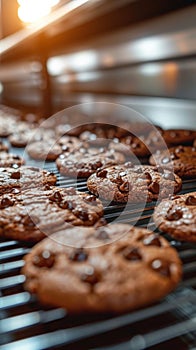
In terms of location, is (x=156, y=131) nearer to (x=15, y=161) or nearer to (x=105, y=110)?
(x=15, y=161)

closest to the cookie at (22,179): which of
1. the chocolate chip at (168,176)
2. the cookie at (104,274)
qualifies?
the chocolate chip at (168,176)

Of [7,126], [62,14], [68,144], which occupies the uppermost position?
[62,14]

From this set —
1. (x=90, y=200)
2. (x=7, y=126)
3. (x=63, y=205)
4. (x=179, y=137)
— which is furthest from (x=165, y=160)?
(x=7, y=126)

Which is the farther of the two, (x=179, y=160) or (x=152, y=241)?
(x=179, y=160)

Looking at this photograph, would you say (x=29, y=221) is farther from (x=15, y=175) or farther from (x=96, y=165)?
(x=96, y=165)

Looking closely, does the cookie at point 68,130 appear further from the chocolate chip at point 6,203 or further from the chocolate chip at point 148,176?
the chocolate chip at point 6,203

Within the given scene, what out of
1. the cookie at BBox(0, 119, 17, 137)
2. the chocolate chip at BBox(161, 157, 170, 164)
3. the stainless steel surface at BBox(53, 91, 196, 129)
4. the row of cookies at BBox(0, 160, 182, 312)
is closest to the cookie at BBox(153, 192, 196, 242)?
the row of cookies at BBox(0, 160, 182, 312)
